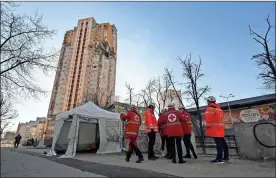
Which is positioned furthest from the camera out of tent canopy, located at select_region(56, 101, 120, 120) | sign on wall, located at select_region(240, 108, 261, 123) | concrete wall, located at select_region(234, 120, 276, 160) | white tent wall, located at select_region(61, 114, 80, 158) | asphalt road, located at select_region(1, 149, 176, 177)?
sign on wall, located at select_region(240, 108, 261, 123)

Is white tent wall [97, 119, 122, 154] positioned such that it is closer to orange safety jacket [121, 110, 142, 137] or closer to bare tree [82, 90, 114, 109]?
orange safety jacket [121, 110, 142, 137]

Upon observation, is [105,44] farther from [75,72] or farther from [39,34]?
[39,34]

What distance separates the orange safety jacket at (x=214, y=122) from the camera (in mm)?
4789

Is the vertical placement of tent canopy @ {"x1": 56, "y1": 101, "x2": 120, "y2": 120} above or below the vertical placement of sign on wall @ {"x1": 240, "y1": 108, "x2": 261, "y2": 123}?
A: below

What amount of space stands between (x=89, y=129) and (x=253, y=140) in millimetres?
9854

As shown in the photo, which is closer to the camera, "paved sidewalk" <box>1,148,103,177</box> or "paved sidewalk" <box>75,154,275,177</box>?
"paved sidewalk" <box>75,154,275,177</box>

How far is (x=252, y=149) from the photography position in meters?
5.34

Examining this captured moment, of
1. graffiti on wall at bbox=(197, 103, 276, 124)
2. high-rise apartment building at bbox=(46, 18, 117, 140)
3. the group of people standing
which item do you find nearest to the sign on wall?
graffiti on wall at bbox=(197, 103, 276, 124)

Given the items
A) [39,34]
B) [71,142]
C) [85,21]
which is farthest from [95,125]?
[85,21]

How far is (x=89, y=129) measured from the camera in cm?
1213

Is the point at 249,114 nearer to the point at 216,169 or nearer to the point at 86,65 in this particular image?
the point at 216,169

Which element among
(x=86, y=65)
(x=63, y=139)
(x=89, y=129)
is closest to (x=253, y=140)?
(x=89, y=129)

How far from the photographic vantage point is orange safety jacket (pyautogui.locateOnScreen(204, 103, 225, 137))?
189 inches

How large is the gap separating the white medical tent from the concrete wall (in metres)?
7.33
